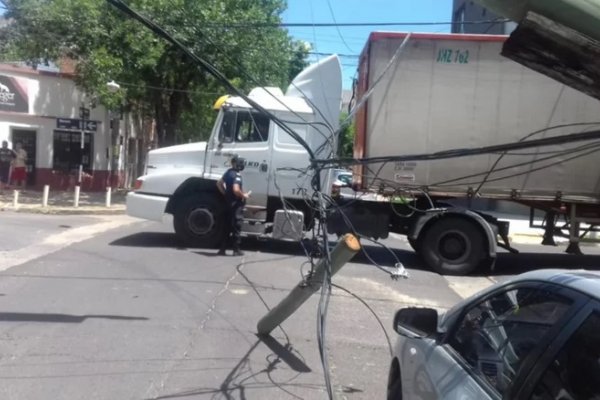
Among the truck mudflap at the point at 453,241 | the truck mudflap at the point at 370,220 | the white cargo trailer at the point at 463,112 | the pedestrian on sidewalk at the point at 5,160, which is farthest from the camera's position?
the pedestrian on sidewalk at the point at 5,160

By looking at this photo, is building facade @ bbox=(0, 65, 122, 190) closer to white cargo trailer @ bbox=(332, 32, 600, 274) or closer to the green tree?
the green tree

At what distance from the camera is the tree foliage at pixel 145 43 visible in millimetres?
21922

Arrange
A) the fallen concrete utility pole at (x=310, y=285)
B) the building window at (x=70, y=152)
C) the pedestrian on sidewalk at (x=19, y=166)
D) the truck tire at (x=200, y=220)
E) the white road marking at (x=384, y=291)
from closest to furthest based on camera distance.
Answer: the fallen concrete utility pole at (x=310, y=285) < the white road marking at (x=384, y=291) < the truck tire at (x=200, y=220) < the pedestrian on sidewalk at (x=19, y=166) < the building window at (x=70, y=152)

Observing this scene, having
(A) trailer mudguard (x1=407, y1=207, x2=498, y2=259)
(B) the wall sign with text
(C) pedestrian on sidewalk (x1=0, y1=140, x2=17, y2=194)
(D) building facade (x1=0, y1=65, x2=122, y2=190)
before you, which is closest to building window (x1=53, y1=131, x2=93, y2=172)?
(D) building facade (x1=0, y1=65, x2=122, y2=190)

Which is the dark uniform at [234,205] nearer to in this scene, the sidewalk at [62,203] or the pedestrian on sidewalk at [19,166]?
the sidewalk at [62,203]

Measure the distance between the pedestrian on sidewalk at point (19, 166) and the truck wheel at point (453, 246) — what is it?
16.2m

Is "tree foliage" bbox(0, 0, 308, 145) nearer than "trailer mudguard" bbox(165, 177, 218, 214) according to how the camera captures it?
No

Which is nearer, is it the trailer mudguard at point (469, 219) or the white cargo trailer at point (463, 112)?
the white cargo trailer at point (463, 112)

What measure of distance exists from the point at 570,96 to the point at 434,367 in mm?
9445

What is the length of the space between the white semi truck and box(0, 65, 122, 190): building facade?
13210 millimetres

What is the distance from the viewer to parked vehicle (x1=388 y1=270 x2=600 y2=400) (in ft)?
9.35

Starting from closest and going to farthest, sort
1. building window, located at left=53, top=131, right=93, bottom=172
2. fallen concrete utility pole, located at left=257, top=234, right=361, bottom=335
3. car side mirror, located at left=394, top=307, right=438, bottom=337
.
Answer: car side mirror, located at left=394, top=307, right=438, bottom=337, fallen concrete utility pole, located at left=257, top=234, right=361, bottom=335, building window, located at left=53, top=131, right=93, bottom=172

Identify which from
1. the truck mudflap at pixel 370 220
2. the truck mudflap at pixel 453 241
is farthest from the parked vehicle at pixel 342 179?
the truck mudflap at pixel 453 241

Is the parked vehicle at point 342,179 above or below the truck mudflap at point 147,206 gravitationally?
above
